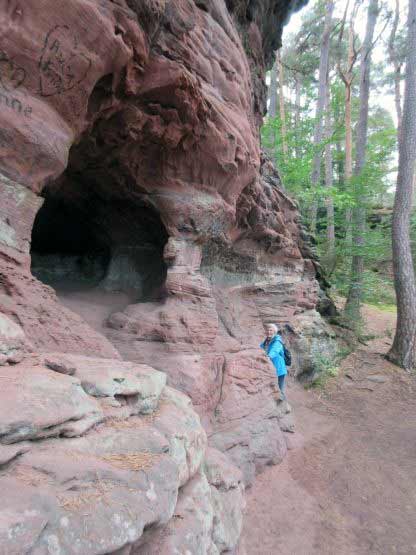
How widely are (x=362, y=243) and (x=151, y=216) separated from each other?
333 inches

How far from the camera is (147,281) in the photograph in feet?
20.4

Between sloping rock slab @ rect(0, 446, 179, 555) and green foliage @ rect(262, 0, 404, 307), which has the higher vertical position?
green foliage @ rect(262, 0, 404, 307)

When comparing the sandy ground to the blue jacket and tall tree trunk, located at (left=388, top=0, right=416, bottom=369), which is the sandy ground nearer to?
the blue jacket

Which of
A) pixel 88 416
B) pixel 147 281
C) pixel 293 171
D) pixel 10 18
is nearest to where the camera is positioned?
pixel 88 416

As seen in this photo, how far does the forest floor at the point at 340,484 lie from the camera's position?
376cm

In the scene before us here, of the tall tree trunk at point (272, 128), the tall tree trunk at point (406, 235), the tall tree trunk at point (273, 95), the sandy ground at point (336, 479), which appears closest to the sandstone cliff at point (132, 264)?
the sandy ground at point (336, 479)

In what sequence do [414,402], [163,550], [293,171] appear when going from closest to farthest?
[163,550] < [414,402] < [293,171]

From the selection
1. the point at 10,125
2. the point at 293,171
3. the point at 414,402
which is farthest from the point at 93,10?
the point at 293,171

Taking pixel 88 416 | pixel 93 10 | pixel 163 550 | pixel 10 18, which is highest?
pixel 93 10

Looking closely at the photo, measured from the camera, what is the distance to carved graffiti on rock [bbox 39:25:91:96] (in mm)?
2984

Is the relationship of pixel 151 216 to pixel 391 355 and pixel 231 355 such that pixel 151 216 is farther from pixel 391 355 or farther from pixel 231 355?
pixel 391 355

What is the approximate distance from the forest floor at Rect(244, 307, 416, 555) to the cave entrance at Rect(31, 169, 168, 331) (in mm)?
3210

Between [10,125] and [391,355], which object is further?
[391,355]

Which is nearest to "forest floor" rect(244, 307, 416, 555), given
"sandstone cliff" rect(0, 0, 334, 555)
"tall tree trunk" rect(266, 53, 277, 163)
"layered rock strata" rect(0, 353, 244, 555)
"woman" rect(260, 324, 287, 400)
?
"sandstone cliff" rect(0, 0, 334, 555)
